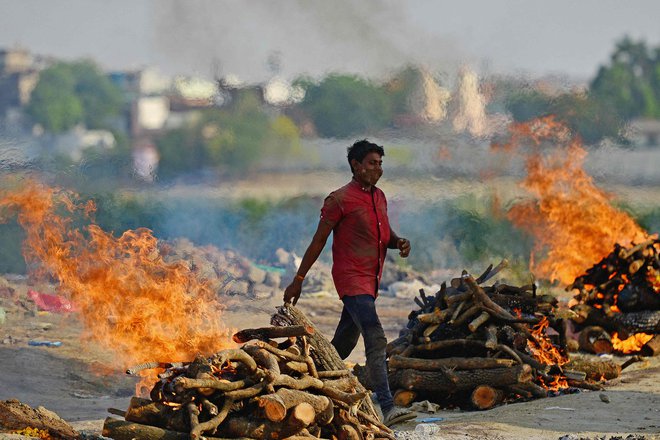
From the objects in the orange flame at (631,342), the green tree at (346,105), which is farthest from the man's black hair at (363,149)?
the green tree at (346,105)

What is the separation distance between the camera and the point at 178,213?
17609 mm

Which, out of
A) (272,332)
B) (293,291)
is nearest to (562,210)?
(293,291)

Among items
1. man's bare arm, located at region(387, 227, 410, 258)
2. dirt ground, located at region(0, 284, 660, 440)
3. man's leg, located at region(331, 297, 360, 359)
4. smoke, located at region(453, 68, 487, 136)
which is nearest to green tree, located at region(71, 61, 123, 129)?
dirt ground, located at region(0, 284, 660, 440)

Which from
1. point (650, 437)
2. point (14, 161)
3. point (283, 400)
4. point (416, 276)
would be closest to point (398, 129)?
point (416, 276)

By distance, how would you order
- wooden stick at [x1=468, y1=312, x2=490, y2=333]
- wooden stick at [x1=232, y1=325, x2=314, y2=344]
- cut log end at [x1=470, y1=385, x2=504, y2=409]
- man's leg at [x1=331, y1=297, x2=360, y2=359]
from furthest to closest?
wooden stick at [x1=468, y1=312, x2=490, y2=333]
cut log end at [x1=470, y1=385, x2=504, y2=409]
man's leg at [x1=331, y1=297, x2=360, y2=359]
wooden stick at [x1=232, y1=325, x2=314, y2=344]

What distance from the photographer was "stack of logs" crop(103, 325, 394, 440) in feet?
22.3

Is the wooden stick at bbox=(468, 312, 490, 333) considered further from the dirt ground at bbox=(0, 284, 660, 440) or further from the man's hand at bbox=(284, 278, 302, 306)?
the man's hand at bbox=(284, 278, 302, 306)

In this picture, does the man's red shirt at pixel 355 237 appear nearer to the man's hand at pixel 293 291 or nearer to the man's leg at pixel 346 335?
the man's leg at pixel 346 335

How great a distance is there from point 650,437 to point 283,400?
3.08 m

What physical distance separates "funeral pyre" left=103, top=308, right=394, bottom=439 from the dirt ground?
115 centimetres

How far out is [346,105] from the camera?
17672 millimetres

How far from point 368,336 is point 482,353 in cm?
227

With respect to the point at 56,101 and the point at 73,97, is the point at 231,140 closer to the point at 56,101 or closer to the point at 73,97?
the point at 73,97

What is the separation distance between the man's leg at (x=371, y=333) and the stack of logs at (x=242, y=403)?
127cm
